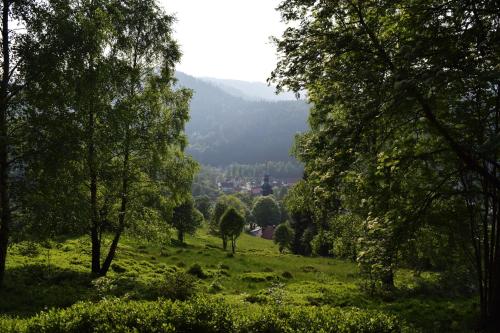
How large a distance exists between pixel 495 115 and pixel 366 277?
13.3 metres

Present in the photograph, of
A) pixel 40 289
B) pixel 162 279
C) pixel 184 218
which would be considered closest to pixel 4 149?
pixel 40 289

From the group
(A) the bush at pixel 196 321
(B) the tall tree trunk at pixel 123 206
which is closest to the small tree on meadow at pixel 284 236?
(B) the tall tree trunk at pixel 123 206

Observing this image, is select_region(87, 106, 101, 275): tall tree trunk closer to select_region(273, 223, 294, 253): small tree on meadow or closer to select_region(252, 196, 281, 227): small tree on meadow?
select_region(273, 223, 294, 253): small tree on meadow

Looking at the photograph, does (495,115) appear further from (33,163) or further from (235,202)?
(235,202)

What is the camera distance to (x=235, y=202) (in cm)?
13275

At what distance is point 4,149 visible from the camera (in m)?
17.1

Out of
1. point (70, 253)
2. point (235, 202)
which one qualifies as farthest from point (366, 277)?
point (235, 202)

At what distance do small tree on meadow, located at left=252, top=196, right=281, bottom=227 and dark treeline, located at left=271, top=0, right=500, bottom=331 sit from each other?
12797 centimetres

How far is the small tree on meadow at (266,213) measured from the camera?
470ft

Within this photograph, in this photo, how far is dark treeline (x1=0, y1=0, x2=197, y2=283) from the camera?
17422mm

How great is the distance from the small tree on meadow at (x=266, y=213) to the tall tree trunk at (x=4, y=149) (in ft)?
417

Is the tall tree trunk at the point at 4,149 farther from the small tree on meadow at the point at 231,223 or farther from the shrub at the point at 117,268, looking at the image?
the small tree on meadow at the point at 231,223

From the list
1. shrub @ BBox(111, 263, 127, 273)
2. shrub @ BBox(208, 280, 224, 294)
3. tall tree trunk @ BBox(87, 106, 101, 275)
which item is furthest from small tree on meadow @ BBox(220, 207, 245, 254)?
tall tree trunk @ BBox(87, 106, 101, 275)

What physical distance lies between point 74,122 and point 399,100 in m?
14.9
